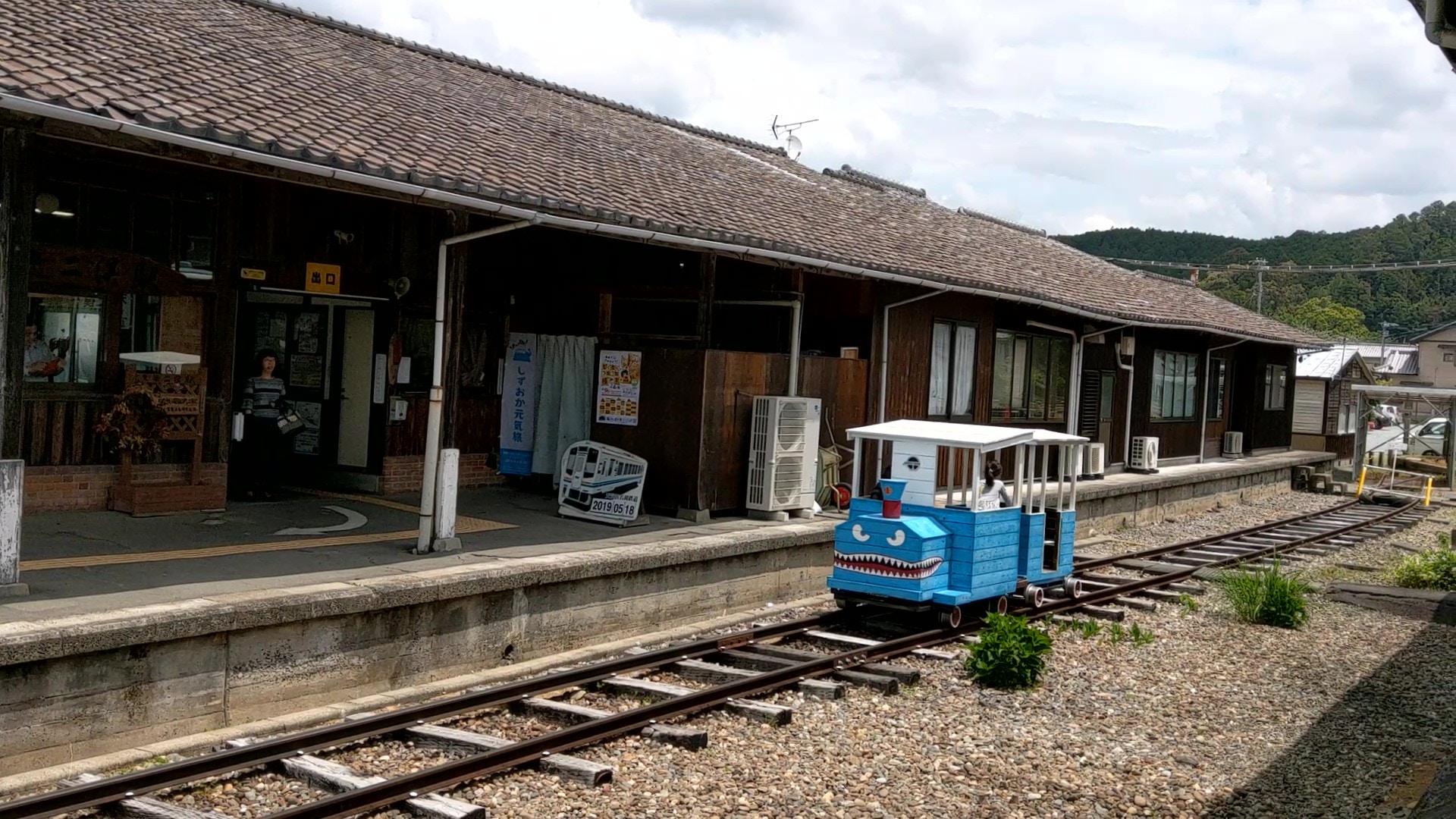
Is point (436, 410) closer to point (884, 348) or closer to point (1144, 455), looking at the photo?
point (884, 348)

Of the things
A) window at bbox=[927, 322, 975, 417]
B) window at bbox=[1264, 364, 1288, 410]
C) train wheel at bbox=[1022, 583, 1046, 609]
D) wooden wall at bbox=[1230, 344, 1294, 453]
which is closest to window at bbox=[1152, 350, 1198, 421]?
wooden wall at bbox=[1230, 344, 1294, 453]

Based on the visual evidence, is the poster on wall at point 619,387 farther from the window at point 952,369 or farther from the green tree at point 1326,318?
the green tree at point 1326,318

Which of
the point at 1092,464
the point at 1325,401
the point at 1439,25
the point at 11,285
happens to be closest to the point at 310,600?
the point at 11,285

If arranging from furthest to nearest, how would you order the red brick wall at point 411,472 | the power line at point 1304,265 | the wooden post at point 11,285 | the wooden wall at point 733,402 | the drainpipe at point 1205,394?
the power line at point 1304,265, the drainpipe at point 1205,394, the red brick wall at point 411,472, the wooden wall at point 733,402, the wooden post at point 11,285

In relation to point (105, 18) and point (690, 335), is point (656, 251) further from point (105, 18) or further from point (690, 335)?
point (105, 18)

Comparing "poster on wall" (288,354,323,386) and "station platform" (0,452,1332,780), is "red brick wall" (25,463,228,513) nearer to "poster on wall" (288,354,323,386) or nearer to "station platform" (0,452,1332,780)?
"station platform" (0,452,1332,780)

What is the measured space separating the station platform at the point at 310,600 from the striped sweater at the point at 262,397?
3.22ft

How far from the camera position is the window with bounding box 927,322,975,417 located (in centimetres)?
1669

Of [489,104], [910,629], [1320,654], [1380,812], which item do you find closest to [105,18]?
[489,104]

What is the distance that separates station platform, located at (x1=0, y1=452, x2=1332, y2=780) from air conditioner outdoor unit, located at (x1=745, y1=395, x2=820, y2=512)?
36 centimetres

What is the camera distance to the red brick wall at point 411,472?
13023 mm

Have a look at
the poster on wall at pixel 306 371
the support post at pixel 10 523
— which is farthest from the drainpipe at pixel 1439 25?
the poster on wall at pixel 306 371

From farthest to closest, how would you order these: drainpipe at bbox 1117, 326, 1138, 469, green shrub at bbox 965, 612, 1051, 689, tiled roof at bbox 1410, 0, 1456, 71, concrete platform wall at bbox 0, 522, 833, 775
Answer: drainpipe at bbox 1117, 326, 1138, 469
green shrub at bbox 965, 612, 1051, 689
concrete platform wall at bbox 0, 522, 833, 775
tiled roof at bbox 1410, 0, 1456, 71

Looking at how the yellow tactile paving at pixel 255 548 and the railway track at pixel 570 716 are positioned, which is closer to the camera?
the railway track at pixel 570 716
